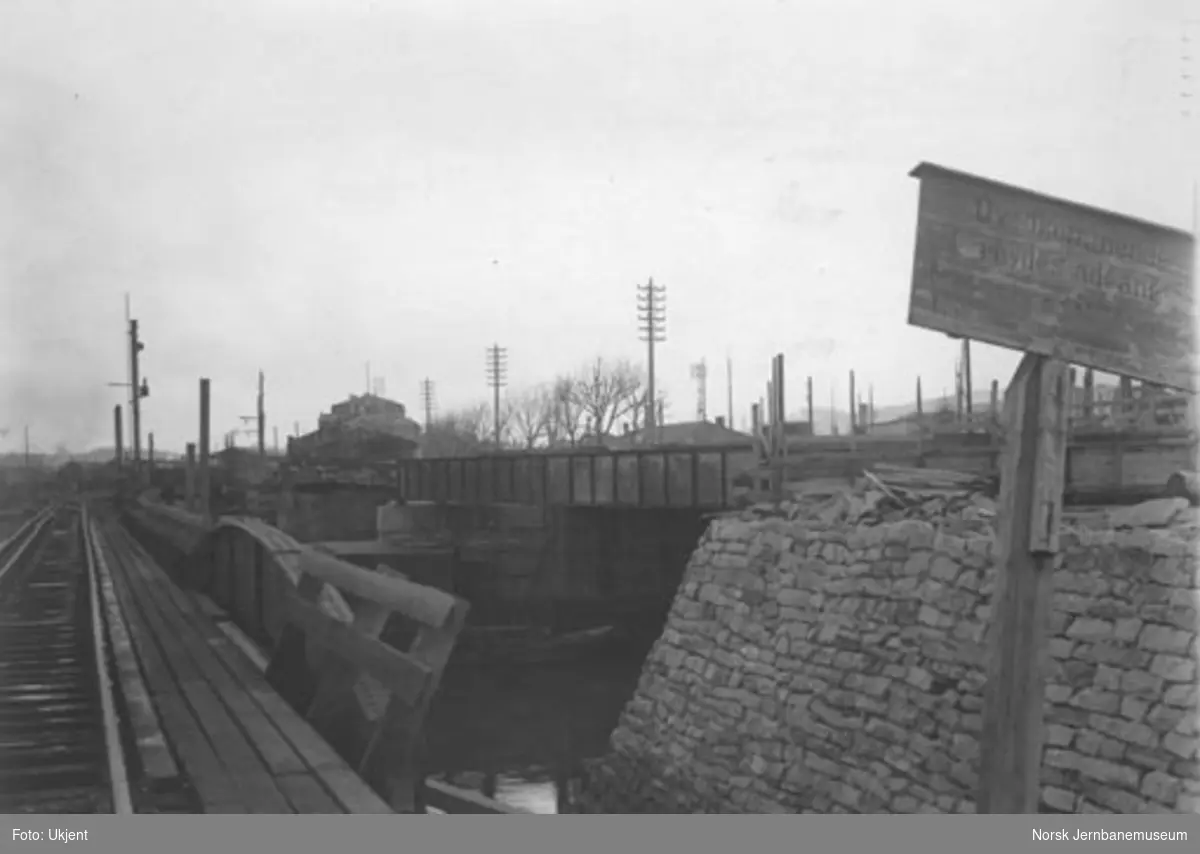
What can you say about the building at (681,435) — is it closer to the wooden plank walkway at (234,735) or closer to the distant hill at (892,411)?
the distant hill at (892,411)

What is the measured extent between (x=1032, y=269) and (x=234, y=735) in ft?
19.4

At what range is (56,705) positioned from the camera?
9.57 metres

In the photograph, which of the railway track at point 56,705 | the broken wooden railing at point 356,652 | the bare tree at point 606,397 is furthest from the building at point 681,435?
the broken wooden railing at point 356,652

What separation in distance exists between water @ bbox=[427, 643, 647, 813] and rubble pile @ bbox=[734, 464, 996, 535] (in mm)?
5521

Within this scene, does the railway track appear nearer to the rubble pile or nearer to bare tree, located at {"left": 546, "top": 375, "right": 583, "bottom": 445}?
the rubble pile

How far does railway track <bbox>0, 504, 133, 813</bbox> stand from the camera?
6871 millimetres

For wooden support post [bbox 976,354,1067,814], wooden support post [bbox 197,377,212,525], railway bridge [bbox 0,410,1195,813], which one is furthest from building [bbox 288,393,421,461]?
wooden support post [bbox 976,354,1067,814]

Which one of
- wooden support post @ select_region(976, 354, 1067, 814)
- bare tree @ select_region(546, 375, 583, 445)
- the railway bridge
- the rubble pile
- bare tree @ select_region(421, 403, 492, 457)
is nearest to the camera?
wooden support post @ select_region(976, 354, 1067, 814)

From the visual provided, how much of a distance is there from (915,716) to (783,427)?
7177mm

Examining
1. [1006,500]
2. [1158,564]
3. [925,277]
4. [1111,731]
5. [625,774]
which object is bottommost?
[625,774]

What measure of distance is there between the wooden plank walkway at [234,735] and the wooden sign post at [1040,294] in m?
3.73
